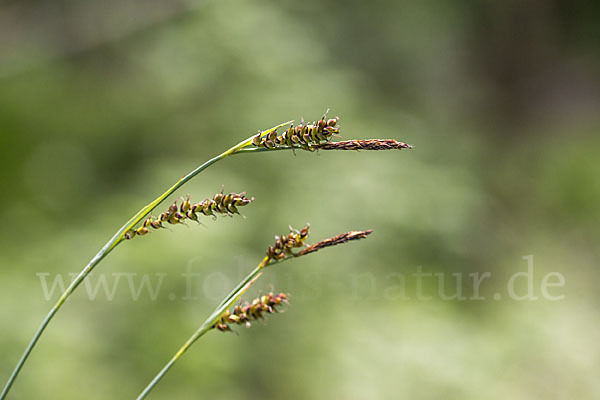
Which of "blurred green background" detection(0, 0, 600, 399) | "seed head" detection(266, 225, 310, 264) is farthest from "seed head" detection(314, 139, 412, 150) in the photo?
"blurred green background" detection(0, 0, 600, 399)

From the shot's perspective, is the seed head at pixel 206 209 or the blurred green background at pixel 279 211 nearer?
the seed head at pixel 206 209

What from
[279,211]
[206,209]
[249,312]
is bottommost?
[249,312]

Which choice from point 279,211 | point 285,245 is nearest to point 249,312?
point 285,245

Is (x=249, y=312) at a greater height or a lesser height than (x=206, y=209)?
lesser

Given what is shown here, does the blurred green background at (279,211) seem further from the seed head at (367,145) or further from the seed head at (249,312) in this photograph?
the seed head at (367,145)

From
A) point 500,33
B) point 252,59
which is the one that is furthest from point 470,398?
point 500,33

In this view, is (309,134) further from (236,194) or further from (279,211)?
(279,211)

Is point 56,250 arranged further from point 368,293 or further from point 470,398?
point 470,398

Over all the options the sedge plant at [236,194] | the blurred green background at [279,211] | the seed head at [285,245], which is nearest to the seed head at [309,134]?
the sedge plant at [236,194]

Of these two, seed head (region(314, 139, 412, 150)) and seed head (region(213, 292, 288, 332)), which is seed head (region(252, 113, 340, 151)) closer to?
seed head (region(314, 139, 412, 150))
